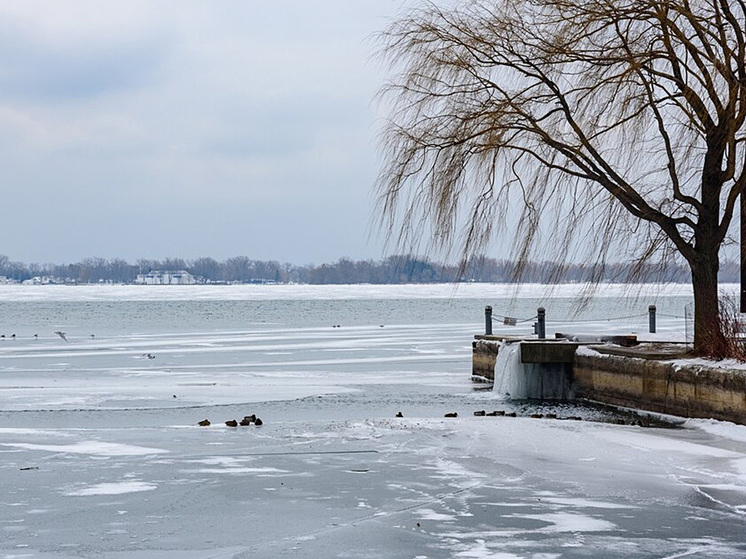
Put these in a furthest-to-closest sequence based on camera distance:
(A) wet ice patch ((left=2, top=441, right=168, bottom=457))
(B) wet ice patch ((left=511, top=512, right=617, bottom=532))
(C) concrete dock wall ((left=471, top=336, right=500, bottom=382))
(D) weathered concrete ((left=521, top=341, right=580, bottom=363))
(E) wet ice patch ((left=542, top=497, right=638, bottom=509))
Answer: (C) concrete dock wall ((left=471, top=336, right=500, bottom=382)) < (D) weathered concrete ((left=521, top=341, right=580, bottom=363)) < (A) wet ice patch ((left=2, top=441, right=168, bottom=457)) < (E) wet ice patch ((left=542, top=497, right=638, bottom=509)) < (B) wet ice patch ((left=511, top=512, right=617, bottom=532))

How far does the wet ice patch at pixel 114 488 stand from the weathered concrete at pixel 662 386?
26.7 feet

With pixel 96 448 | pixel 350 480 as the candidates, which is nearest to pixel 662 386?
pixel 350 480

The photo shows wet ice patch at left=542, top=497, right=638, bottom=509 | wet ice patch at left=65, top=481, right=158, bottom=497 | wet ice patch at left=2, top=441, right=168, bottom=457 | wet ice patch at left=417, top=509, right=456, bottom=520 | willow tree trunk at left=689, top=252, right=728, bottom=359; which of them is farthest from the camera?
willow tree trunk at left=689, top=252, right=728, bottom=359

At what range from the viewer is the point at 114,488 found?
32.4 feet

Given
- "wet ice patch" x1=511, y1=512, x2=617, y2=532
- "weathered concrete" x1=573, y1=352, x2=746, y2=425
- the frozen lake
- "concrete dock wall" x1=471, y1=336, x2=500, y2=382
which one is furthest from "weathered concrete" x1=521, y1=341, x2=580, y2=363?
"wet ice patch" x1=511, y1=512, x2=617, y2=532

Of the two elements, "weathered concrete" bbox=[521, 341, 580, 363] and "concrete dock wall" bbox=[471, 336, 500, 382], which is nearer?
"weathered concrete" bbox=[521, 341, 580, 363]

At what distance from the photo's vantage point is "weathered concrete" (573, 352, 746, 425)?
14.9 metres

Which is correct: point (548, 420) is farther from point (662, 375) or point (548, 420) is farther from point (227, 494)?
point (227, 494)

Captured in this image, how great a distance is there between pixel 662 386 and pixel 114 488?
1013 cm

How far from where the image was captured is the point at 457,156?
1962 cm

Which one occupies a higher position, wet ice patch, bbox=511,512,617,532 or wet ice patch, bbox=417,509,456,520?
wet ice patch, bbox=511,512,617,532

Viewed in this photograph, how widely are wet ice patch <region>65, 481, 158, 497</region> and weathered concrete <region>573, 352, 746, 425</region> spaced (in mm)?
8136

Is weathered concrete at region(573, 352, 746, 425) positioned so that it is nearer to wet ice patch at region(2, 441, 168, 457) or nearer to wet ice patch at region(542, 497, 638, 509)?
wet ice patch at region(542, 497, 638, 509)

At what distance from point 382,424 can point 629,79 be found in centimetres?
A: 816
